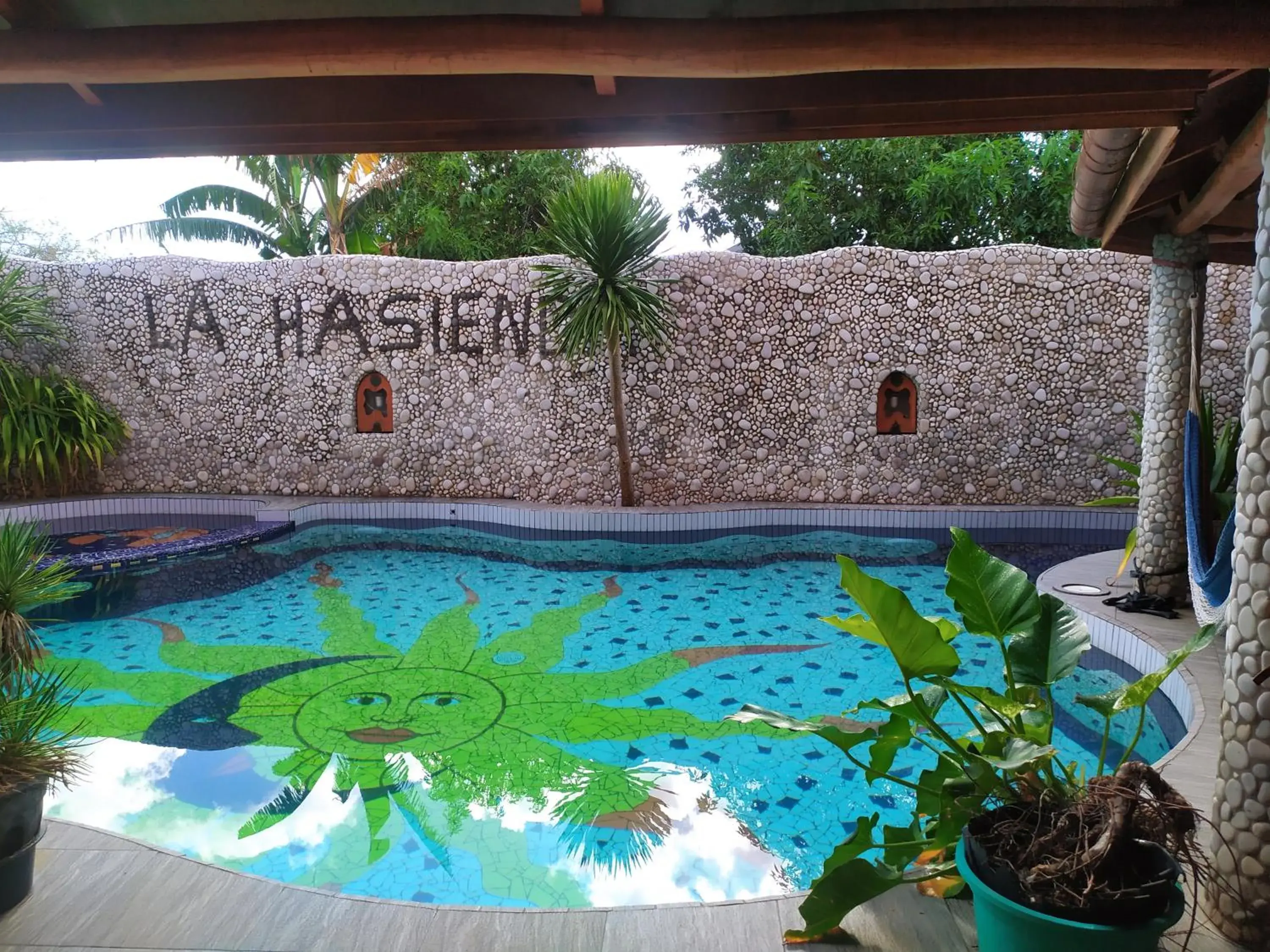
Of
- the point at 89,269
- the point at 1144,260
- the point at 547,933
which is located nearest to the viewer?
the point at 547,933

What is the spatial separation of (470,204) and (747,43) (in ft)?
52.4

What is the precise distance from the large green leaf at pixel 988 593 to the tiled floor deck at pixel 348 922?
2.91 feet

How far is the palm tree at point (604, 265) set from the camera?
9172 millimetres

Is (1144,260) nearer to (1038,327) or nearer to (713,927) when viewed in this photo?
(1038,327)

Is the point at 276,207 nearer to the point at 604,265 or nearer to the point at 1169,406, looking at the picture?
the point at 604,265

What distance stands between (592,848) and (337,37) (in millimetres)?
3291

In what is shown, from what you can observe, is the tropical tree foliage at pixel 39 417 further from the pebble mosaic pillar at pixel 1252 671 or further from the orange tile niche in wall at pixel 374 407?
the pebble mosaic pillar at pixel 1252 671

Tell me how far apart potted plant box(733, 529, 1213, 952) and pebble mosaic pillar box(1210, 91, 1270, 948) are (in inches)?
7.1

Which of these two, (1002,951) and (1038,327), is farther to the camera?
(1038,327)

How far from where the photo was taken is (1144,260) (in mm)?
9891

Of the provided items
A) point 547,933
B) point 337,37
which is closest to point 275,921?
point 547,933

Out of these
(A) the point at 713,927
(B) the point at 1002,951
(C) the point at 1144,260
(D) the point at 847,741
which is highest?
(C) the point at 1144,260

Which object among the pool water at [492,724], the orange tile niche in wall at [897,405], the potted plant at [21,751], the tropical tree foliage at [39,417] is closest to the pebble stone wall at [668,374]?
the orange tile niche in wall at [897,405]

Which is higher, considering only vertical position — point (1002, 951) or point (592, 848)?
point (1002, 951)
